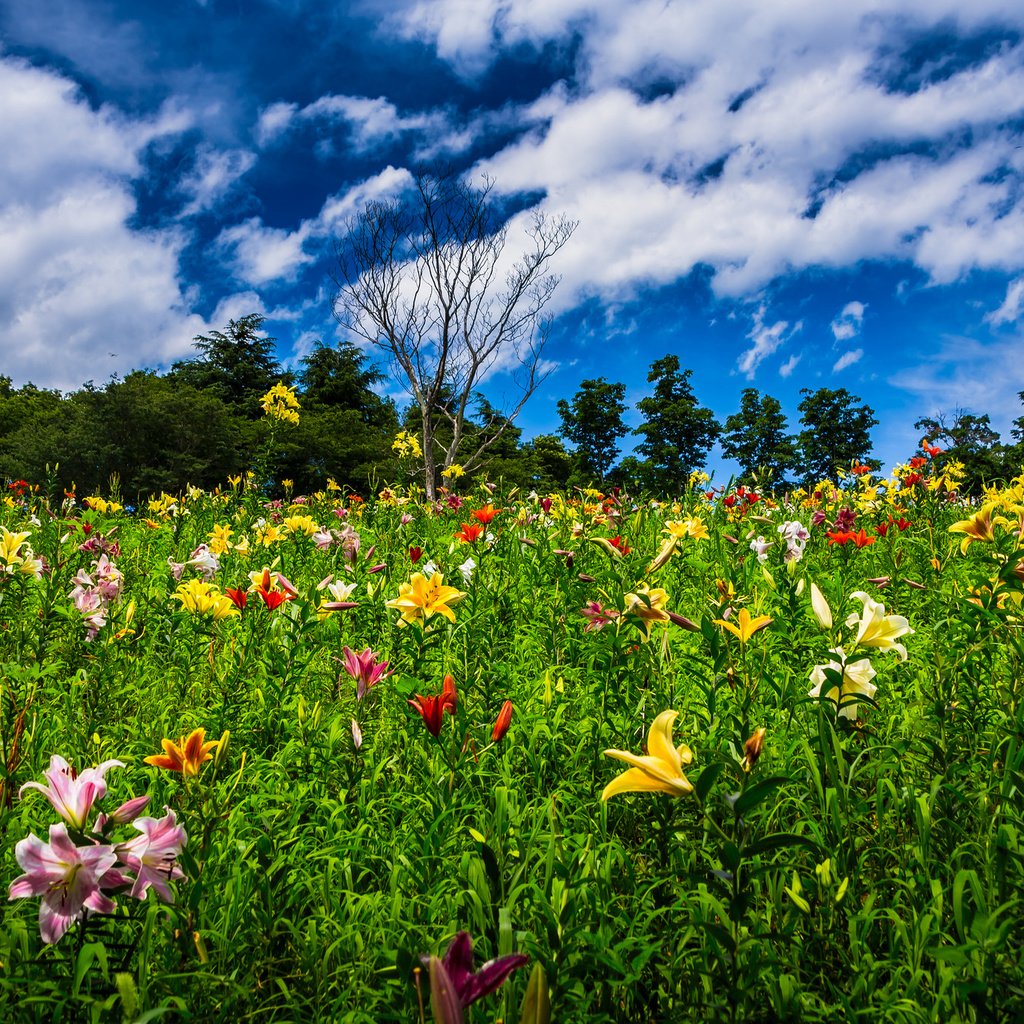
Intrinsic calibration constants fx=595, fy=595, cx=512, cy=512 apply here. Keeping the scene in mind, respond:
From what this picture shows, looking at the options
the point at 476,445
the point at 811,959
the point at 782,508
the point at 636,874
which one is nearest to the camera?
the point at 811,959

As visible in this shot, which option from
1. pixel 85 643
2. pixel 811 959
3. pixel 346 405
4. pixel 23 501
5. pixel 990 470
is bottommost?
pixel 811 959

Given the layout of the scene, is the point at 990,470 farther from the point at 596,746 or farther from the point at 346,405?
the point at 596,746

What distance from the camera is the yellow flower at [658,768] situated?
879 millimetres

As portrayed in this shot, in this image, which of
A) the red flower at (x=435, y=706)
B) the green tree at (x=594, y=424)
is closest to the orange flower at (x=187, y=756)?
the red flower at (x=435, y=706)

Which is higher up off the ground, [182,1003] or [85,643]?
[85,643]

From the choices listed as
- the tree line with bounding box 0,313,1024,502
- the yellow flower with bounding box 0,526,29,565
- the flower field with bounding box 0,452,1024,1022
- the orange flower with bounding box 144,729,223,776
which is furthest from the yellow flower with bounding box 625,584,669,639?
the tree line with bounding box 0,313,1024,502

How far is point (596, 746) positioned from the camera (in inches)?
74.9

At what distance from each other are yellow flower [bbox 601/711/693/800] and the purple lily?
0.27 metres

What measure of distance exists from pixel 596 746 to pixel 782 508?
4537mm

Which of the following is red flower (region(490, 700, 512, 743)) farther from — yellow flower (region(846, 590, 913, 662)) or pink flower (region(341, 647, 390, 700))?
yellow flower (region(846, 590, 913, 662))

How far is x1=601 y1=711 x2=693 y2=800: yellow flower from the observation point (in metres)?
0.88

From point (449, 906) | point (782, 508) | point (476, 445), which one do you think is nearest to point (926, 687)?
point (449, 906)

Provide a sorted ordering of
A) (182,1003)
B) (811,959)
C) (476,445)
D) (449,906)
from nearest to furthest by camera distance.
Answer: (182,1003) → (811,959) → (449,906) → (476,445)

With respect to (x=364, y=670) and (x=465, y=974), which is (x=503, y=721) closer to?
(x=364, y=670)
